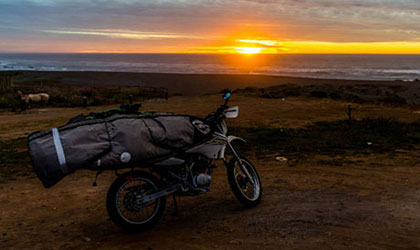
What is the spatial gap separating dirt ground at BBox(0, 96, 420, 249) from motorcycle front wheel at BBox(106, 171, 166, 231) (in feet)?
0.55

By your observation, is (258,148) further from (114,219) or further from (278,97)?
(278,97)

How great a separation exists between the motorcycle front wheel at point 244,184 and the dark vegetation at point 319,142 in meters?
3.19

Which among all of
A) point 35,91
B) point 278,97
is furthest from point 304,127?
point 35,91

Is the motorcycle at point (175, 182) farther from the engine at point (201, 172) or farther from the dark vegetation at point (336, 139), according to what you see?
the dark vegetation at point (336, 139)

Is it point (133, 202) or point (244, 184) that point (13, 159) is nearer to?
point (133, 202)

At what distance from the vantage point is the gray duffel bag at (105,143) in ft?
13.5

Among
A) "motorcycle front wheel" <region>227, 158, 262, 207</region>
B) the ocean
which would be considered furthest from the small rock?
the ocean

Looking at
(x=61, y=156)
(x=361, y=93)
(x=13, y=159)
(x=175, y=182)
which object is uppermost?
(x=61, y=156)

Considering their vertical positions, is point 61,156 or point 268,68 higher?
point 268,68

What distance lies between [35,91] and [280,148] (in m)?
22.4

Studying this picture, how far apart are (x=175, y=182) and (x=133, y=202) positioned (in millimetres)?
625

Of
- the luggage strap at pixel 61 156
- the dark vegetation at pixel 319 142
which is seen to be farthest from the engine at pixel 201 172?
the dark vegetation at pixel 319 142

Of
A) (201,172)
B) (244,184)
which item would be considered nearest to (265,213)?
(244,184)

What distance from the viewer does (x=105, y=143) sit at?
4.32 meters
